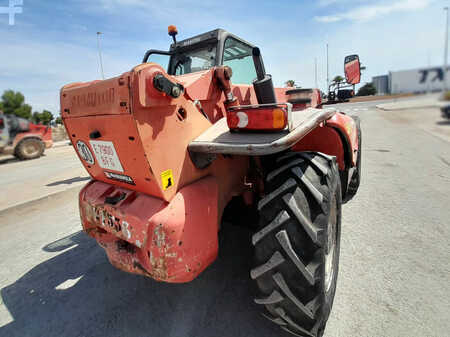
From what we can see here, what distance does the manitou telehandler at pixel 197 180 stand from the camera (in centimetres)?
150

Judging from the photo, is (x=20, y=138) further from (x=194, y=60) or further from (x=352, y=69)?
(x=352, y=69)

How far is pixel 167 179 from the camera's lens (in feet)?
5.40

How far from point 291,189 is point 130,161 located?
107cm

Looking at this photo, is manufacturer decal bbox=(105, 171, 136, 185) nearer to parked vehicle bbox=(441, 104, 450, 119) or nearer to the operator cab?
the operator cab

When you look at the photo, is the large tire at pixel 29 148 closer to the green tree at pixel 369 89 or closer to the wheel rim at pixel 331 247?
the green tree at pixel 369 89

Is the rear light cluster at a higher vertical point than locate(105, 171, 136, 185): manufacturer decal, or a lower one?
higher

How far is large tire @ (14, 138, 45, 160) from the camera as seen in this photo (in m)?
11.7

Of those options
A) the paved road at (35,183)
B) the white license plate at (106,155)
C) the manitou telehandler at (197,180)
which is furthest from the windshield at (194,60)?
the paved road at (35,183)

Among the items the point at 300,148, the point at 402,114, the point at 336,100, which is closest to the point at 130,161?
the point at 300,148

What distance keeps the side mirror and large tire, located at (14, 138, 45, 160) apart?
1388 cm

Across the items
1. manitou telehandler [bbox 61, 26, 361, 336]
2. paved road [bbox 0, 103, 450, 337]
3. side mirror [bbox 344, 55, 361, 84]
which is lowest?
paved road [bbox 0, 103, 450, 337]

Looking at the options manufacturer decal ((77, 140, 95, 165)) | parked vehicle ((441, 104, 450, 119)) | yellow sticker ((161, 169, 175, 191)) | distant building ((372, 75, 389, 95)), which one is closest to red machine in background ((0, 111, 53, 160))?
manufacturer decal ((77, 140, 95, 165))

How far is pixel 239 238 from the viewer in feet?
9.67

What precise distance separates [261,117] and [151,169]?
0.77 metres
